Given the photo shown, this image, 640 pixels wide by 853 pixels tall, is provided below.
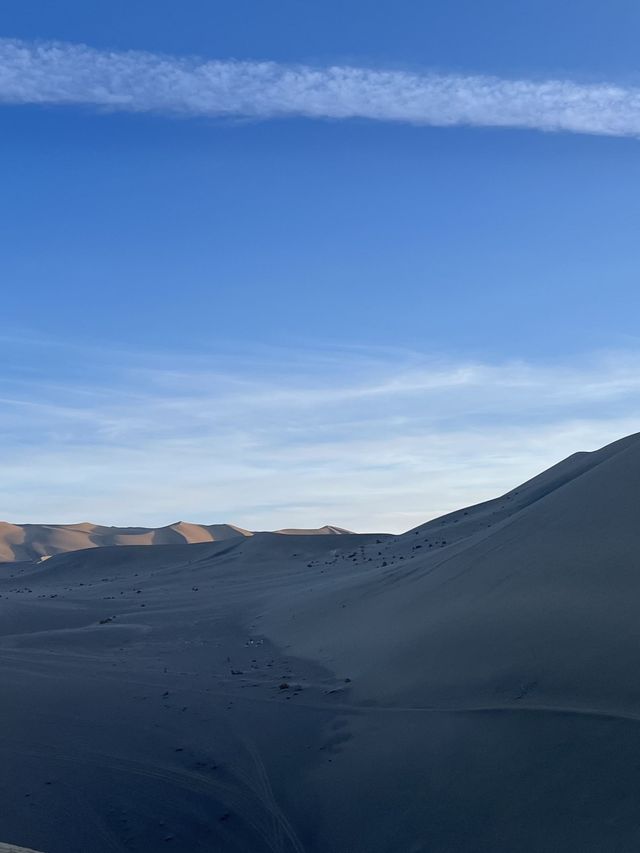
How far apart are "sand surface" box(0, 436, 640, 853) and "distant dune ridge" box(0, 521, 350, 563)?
53.2m

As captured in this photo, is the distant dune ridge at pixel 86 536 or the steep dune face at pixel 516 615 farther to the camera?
the distant dune ridge at pixel 86 536

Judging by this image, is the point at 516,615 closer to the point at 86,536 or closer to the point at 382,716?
the point at 382,716

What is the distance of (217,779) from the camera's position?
25.6 feet

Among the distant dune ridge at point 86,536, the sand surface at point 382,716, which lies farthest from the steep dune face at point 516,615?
the distant dune ridge at point 86,536

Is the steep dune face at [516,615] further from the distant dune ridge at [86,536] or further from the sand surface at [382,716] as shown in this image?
the distant dune ridge at [86,536]

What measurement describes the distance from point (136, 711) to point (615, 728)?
5463 mm

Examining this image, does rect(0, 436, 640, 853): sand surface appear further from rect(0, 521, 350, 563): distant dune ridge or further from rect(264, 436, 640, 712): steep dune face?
rect(0, 521, 350, 563): distant dune ridge

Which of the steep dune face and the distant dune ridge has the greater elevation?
the distant dune ridge

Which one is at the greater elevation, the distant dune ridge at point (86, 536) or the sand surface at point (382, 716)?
the distant dune ridge at point (86, 536)

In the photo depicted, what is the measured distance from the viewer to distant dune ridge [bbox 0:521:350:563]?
227 ft

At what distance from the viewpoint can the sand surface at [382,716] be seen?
653 cm

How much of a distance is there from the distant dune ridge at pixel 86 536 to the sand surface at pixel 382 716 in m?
53.2

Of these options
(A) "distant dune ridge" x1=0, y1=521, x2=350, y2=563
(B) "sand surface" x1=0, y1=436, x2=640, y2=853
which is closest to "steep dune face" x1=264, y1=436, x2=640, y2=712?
(B) "sand surface" x1=0, y1=436, x2=640, y2=853

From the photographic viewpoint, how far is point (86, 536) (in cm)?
7512
